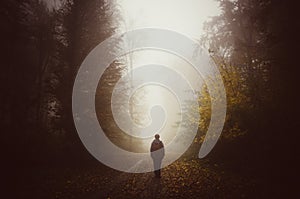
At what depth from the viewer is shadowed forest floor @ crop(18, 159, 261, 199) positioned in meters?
8.83

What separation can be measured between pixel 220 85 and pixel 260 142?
410 cm

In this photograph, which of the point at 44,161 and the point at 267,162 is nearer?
the point at 267,162

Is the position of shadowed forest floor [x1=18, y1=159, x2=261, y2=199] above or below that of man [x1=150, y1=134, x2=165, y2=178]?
below

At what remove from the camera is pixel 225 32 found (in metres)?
20.3

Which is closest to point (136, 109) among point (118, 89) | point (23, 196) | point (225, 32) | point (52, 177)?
point (118, 89)

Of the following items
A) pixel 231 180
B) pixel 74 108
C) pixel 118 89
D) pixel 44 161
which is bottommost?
pixel 231 180

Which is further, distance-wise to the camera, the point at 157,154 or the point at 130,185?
the point at 157,154

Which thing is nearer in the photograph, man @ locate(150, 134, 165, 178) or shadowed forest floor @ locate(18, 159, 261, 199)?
shadowed forest floor @ locate(18, 159, 261, 199)

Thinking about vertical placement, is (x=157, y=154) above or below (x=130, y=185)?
above

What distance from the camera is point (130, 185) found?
35.4ft

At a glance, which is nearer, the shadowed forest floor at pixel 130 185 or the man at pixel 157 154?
the shadowed forest floor at pixel 130 185

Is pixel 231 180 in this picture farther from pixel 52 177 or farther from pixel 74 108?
pixel 74 108

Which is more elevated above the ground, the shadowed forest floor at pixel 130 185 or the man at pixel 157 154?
the man at pixel 157 154

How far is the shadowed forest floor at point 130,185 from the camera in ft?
29.0
